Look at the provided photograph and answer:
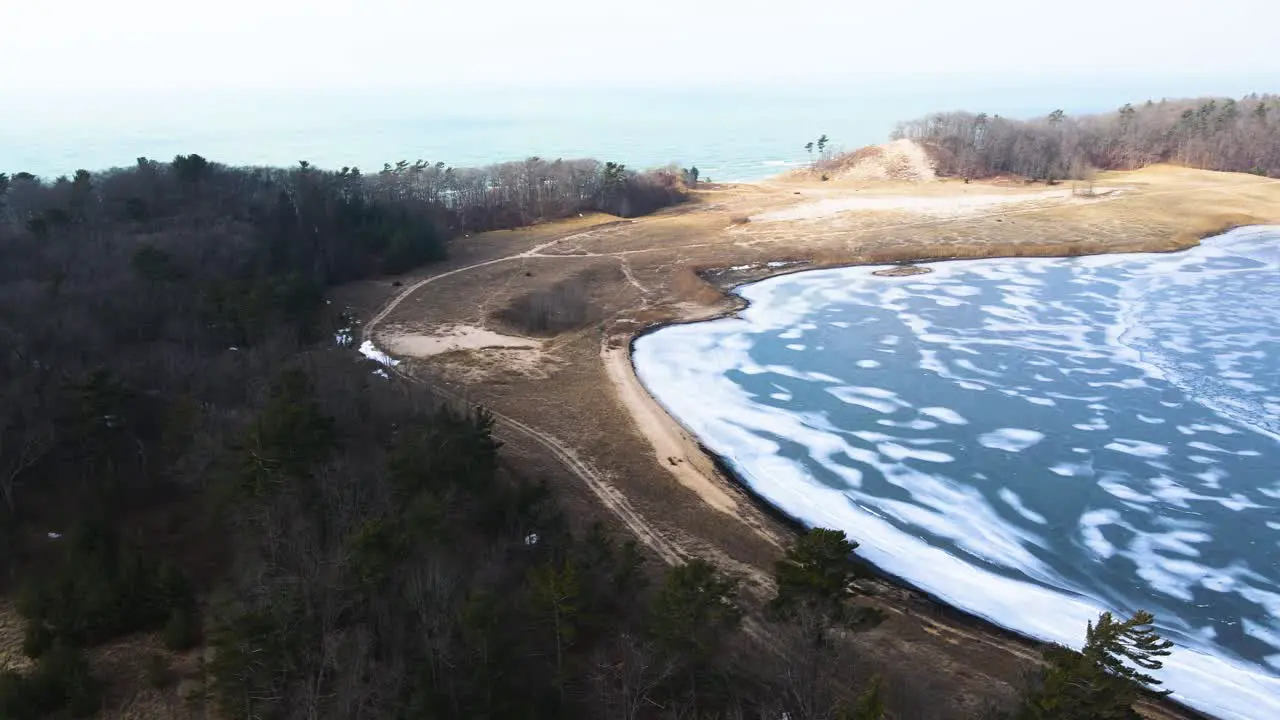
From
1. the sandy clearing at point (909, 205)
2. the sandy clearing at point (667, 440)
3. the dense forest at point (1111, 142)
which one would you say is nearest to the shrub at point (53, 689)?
the sandy clearing at point (667, 440)

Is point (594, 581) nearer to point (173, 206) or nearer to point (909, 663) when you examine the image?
point (909, 663)

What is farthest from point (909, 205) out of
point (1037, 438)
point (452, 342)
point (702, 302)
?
point (452, 342)

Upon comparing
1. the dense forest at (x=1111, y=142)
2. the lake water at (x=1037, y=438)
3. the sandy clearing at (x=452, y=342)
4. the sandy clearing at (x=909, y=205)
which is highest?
the dense forest at (x=1111, y=142)

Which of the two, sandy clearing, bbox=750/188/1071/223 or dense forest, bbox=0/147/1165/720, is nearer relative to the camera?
dense forest, bbox=0/147/1165/720

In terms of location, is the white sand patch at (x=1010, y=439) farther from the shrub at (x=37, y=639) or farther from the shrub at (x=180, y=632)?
the shrub at (x=37, y=639)

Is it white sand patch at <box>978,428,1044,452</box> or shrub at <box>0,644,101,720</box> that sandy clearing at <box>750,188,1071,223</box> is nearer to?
white sand patch at <box>978,428,1044,452</box>

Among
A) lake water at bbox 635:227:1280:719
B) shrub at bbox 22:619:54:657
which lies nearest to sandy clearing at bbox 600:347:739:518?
lake water at bbox 635:227:1280:719
